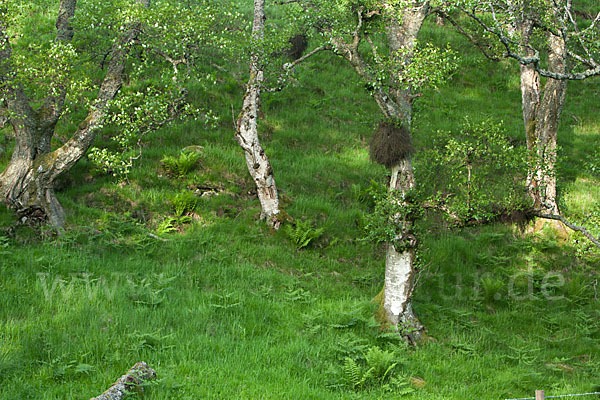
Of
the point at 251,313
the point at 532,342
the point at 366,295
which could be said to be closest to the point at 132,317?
the point at 251,313

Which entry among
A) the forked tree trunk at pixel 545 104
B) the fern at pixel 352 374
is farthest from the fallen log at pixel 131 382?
the forked tree trunk at pixel 545 104

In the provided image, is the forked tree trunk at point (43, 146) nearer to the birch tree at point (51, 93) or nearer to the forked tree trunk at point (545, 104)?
the birch tree at point (51, 93)

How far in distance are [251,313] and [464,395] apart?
4.38 metres

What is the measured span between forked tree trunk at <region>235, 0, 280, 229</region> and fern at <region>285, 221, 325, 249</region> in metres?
0.59

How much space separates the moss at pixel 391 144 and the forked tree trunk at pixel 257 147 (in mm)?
5038

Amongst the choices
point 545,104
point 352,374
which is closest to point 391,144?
point 352,374

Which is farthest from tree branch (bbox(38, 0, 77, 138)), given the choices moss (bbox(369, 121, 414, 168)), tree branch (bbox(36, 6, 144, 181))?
moss (bbox(369, 121, 414, 168))

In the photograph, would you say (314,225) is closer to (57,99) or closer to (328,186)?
(328,186)

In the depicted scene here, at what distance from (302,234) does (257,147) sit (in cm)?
307

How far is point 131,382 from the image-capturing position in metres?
7.38

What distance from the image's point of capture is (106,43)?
17.7 meters

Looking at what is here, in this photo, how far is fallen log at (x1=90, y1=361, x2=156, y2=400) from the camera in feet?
23.1

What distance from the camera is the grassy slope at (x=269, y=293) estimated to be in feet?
28.5

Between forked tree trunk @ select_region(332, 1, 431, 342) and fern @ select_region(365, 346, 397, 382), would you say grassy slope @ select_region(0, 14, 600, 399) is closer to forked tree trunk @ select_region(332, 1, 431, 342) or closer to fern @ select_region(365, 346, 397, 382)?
fern @ select_region(365, 346, 397, 382)
